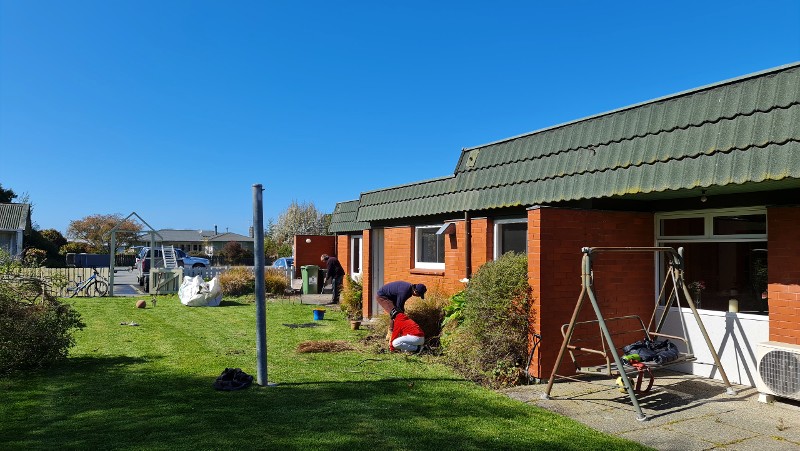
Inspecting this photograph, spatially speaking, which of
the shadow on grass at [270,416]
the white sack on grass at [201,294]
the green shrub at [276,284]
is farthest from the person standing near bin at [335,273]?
the shadow on grass at [270,416]

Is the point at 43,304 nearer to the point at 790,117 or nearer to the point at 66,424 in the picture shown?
the point at 66,424

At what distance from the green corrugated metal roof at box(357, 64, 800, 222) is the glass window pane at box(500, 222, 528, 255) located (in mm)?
643

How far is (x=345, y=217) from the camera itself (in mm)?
20828

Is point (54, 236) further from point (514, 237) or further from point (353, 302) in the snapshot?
point (514, 237)

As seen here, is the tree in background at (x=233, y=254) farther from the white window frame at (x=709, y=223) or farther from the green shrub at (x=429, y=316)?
the white window frame at (x=709, y=223)

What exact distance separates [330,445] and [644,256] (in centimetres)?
566

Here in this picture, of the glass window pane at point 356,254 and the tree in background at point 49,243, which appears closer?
the glass window pane at point 356,254

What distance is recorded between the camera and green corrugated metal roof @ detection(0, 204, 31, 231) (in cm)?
3544

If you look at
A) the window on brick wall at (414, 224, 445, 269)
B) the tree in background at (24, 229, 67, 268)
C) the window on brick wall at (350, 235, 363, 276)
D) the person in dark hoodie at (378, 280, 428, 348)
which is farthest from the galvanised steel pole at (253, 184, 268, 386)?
the tree in background at (24, 229, 67, 268)

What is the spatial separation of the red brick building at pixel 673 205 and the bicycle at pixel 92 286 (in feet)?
57.1

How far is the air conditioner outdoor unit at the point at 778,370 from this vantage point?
577 cm

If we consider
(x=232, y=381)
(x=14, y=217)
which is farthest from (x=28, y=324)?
(x=14, y=217)

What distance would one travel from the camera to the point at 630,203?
315 inches

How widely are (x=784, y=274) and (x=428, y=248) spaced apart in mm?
7023
